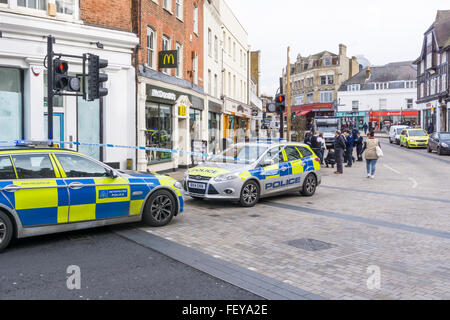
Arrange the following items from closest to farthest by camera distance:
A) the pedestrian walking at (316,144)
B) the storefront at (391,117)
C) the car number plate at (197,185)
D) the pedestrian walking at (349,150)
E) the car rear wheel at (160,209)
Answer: the car rear wheel at (160,209) → the car number plate at (197,185) → the pedestrian walking at (316,144) → the pedestrian walking at (349,150) → the storefront at (391,117)

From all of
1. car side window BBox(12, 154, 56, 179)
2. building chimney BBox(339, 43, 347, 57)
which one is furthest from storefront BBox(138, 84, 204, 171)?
building chimney BBox(339, 43, 347, 57)

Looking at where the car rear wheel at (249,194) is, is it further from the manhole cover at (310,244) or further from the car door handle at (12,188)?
the car door handle at (12,188)

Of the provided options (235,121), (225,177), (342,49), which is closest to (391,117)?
(342,49)

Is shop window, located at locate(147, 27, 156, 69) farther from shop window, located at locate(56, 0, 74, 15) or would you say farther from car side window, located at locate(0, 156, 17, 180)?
car side window, located at locate(0, 156, 17, 180)

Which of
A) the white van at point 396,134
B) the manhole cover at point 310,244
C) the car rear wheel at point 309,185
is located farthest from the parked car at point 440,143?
the manhole cover at point 310,244

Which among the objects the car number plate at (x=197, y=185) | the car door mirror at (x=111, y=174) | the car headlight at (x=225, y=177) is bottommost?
the car number plate at (x=197, y=185)

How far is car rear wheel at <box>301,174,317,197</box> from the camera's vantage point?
41.3 feet

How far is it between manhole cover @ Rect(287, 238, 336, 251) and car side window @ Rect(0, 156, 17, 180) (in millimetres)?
4355

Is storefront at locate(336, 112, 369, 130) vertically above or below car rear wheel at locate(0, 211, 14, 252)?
above

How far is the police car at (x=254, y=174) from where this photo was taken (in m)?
10.5

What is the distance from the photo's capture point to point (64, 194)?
6.95m

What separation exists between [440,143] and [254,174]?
21825mm

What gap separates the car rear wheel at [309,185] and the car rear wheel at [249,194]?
2077mm
